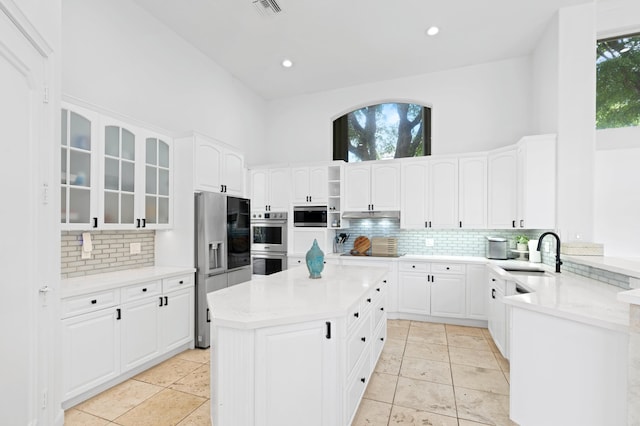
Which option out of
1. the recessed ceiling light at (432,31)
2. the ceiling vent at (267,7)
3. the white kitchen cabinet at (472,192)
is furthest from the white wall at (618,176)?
the ceiling vent at (267,7)

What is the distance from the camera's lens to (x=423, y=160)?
478cm

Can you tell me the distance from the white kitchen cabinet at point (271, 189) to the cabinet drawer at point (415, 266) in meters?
2.22

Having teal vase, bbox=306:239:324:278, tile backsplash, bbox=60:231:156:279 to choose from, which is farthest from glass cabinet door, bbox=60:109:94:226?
teal vase, bbox=306:239:324:278

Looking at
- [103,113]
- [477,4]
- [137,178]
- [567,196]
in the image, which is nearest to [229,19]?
[103,113]

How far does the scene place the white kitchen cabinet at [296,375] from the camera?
161 centimetres

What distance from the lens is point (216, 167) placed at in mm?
3984

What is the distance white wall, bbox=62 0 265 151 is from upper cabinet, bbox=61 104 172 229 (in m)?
0.45

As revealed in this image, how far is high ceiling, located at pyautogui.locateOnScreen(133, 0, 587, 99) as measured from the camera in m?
3.56

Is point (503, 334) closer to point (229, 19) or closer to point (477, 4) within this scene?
point (477, 4)

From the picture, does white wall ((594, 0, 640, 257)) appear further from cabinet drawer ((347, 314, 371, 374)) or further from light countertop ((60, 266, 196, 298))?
light countertop ((60, 266, 196, 298))

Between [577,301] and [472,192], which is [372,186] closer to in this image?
[472,192]

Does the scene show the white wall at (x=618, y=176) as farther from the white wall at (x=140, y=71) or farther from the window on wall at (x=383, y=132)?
the white wall at (x=140, y=71)

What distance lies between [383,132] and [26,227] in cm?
506

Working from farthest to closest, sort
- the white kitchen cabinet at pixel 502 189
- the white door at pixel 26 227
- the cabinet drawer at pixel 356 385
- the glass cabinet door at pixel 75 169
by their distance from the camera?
the white kitchen cabinet at pixel 502 189
the glass cabinet door at pixel 75 169
the cabinet drawer at pixel 356 385
the white door at pixel 26 227
